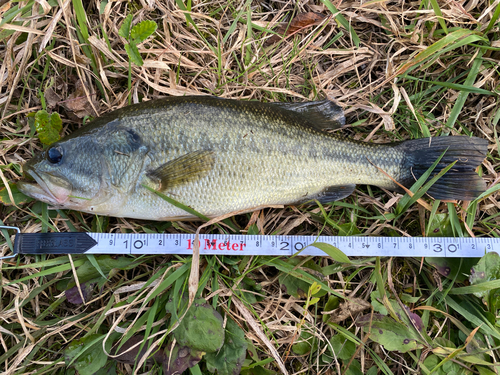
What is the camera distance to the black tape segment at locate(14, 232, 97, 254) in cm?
264

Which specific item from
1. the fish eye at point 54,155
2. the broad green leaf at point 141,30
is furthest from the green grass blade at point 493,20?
the fish eye at point 54,155

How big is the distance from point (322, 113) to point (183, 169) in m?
1.47

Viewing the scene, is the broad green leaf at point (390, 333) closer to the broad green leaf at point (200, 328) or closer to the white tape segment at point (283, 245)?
the white tape segment at point (283, 245)

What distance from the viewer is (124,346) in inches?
103

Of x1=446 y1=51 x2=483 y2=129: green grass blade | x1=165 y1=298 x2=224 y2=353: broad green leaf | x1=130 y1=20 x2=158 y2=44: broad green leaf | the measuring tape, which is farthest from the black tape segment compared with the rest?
x1=446 y1=51 x2=483 y2=129: green grass blade

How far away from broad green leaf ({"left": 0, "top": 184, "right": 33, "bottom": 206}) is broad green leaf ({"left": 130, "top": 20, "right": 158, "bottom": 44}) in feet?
5.72

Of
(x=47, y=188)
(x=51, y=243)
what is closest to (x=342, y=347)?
(x=51, y=243)

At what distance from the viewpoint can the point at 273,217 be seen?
298 cm

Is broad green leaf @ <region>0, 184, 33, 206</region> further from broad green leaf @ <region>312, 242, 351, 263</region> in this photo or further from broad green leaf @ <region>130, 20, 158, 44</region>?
broad green leaf @ <region>312, 242, 351, 263</region>

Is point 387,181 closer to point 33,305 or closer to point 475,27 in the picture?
point 475,27

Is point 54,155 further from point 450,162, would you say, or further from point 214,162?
point 450,162

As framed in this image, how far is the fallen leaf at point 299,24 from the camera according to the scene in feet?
10.2

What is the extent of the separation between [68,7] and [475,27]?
420 cm

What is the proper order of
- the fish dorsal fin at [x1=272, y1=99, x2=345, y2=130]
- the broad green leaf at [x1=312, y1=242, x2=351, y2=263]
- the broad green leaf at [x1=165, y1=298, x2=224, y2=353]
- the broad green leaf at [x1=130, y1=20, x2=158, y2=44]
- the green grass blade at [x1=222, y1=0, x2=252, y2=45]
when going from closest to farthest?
1. the broad green leaf at [x1=165, y1=298, x2=224, y2=353]
2. the broad green leaf at [x1=312, y1=242, x2=351, y2=263]
3. the broad green leaf at [x1=130, y1=20, x2=158, y2=44]
4. the fish dorsal fin at [x1=272, y1=99, x2=345, y2=130]
5. the green grass blade at [x1=222, y1=0, x2=252, y2=45]
